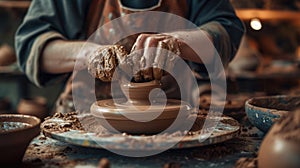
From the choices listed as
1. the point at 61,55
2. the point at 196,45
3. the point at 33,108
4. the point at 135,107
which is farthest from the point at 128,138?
the point at 33,108

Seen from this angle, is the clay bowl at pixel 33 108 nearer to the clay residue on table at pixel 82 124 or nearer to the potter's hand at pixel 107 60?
the clay residue on table at pixel 82 124

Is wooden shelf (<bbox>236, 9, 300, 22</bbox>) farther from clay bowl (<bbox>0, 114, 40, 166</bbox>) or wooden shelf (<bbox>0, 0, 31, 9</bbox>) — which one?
clay bowl (<bbox>0, 114, 40, 166</bbox>)

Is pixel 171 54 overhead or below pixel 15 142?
overhead

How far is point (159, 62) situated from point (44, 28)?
0.65 m

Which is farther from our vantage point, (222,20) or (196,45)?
(222,20)

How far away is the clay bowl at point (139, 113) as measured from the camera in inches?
42.7

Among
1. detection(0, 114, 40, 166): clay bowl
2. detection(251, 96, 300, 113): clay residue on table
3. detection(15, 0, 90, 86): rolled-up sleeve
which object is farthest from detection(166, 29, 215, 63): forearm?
detection(0, 114, 40, 166): clay bowl

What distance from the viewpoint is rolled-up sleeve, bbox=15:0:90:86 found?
161cm

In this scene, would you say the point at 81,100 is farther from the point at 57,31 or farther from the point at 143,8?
the point at 143,8

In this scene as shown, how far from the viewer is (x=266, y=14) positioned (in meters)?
3.64

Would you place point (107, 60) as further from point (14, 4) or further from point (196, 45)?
point (14, 4)

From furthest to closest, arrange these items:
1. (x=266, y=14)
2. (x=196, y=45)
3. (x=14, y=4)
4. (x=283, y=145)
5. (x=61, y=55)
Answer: (x=266, y=14), (x=14, y=4), (x=61, y=55), (x=196, y=45), (x=283, y=145)

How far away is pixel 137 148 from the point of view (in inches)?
37.1

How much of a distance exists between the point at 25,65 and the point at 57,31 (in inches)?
6.9
